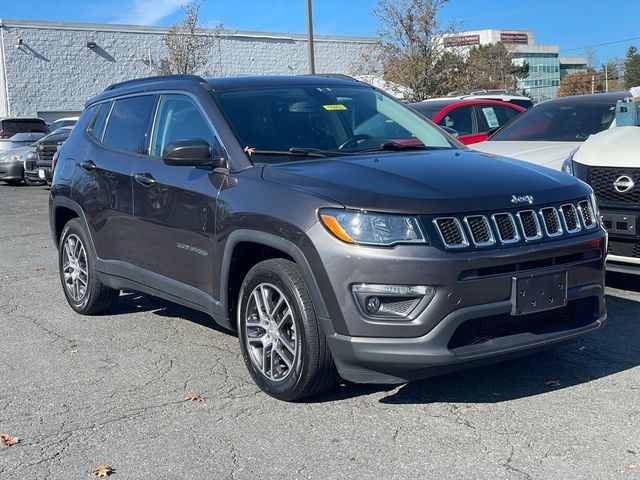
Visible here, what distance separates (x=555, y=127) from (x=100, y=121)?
16.2 ft

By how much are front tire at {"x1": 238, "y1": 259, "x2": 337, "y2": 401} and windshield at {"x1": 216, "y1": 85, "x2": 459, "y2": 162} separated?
81cm

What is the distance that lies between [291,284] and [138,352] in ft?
6.33

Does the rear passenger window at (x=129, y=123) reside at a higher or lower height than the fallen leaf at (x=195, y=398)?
higher

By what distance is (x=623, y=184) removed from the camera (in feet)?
21.1

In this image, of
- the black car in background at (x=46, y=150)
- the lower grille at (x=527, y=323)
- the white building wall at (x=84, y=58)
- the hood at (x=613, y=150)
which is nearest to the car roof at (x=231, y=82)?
the hood at (x=613, y=150)

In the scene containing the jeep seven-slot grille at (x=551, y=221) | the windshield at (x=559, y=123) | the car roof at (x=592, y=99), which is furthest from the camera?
the car roof at (x=592, y=99)

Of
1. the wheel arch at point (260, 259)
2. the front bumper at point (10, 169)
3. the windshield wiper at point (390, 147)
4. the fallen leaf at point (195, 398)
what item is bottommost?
the fallen leaf at point (195, 398)

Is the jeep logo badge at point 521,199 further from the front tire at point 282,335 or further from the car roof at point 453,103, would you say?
the car roof at point 453,103

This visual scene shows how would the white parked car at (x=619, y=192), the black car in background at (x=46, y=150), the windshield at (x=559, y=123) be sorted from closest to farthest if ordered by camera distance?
the white parked car at (x=619, y=192), the windshield at (x=559, y=123), the black car in background at (x=46, y=150)

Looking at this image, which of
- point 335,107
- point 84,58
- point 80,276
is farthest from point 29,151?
point 335,107

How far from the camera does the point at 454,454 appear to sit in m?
3.91

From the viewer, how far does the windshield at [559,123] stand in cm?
880

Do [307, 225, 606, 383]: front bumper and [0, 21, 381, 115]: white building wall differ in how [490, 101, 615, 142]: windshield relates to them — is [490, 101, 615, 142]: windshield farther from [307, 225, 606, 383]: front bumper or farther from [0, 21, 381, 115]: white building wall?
[0, 21, 381, 115]: white building wall

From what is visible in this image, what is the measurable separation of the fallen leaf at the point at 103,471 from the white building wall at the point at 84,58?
2998cm
